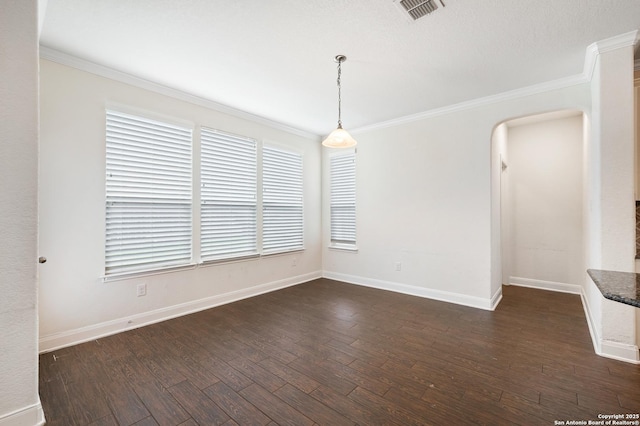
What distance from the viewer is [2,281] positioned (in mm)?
1601

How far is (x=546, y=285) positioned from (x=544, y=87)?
324cm

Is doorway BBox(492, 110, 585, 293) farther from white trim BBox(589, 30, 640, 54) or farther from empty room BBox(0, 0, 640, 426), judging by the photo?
white trim BBox(589, 30, 640, 54)

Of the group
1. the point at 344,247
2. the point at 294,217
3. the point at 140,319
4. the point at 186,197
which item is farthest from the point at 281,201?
the point at 140,319

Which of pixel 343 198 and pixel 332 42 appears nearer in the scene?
pixel 332 42

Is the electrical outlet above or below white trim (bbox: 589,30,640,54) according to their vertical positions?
below

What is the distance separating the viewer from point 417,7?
2.08 metres

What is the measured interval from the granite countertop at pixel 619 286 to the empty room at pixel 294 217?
1cm

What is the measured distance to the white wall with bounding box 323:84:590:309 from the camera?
3762 millimetres

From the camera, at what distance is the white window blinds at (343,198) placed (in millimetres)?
5219

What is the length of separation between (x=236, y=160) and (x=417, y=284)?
3.38 meters

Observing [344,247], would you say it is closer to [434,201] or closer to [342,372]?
[434,201]

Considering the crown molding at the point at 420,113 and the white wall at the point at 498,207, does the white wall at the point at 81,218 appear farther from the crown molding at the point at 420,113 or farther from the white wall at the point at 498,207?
the white wall at the point at 498,207

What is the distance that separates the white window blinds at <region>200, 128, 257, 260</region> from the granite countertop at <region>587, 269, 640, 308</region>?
12.5 ft

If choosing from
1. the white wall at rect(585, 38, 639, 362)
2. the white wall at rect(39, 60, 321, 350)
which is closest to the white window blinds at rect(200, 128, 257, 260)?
the white wall at rect(39, 60, 321, 350)
